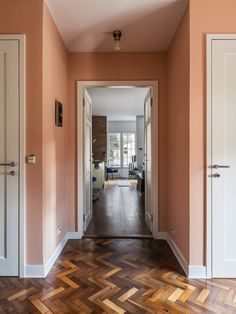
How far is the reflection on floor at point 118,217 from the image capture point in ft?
11.5

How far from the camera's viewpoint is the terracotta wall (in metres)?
2.29

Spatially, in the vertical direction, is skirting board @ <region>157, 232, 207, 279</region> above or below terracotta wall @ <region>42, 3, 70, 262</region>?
below

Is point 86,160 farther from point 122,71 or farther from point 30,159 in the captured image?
point 30,159

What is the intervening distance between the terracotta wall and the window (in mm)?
8346

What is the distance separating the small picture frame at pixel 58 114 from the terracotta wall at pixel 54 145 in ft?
0.19

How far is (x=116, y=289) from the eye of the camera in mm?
2037

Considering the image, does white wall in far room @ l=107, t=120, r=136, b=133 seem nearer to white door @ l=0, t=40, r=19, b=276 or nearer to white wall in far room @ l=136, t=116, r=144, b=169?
white wall in far room @ l=136, t=116, r=144, b=169

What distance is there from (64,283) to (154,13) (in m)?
2.77

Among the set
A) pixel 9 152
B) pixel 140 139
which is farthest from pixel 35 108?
pixel 140 139

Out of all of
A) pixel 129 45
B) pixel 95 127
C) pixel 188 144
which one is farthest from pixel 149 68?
pixel 95 127

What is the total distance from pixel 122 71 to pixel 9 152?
6.29 feet

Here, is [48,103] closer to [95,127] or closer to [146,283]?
[146,283]

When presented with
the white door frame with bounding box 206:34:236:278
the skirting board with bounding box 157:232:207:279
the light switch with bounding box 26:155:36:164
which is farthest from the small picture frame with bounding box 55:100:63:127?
the skirting board with bounding box 157:232:207:279

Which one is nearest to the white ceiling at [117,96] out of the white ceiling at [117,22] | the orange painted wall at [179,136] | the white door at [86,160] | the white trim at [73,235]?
the white door at [86,160]
